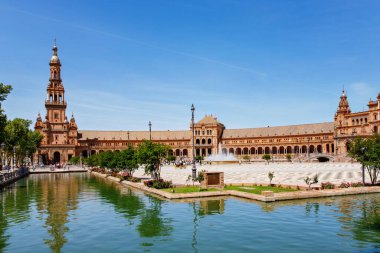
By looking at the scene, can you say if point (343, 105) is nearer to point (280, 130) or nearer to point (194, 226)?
point (280, 130)

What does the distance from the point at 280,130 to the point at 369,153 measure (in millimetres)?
105390

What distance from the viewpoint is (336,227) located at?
56.4 feet

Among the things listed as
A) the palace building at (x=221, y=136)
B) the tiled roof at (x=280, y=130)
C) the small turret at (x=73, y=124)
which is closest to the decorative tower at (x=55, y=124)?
the palace building at (x=221, y=136)

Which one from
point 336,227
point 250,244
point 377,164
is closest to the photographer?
point 250,244

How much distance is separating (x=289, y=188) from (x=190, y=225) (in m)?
14.2

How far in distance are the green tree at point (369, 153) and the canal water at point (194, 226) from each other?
4531 mm

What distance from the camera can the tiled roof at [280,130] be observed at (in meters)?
124

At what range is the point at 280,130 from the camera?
134 meters

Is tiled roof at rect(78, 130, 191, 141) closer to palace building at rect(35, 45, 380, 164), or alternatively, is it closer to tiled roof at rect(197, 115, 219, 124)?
palace building at rect(35, 45, 380, 164)

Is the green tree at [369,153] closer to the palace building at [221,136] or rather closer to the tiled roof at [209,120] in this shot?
the palace building at [221,136]

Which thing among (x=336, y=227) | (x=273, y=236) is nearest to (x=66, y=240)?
(x=273, y=236)

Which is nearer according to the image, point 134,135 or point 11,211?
point 11,211

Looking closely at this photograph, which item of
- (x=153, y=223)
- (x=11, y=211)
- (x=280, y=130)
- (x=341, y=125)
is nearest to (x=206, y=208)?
(x=153, y=223)

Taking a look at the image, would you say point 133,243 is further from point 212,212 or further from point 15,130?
point 15,130
